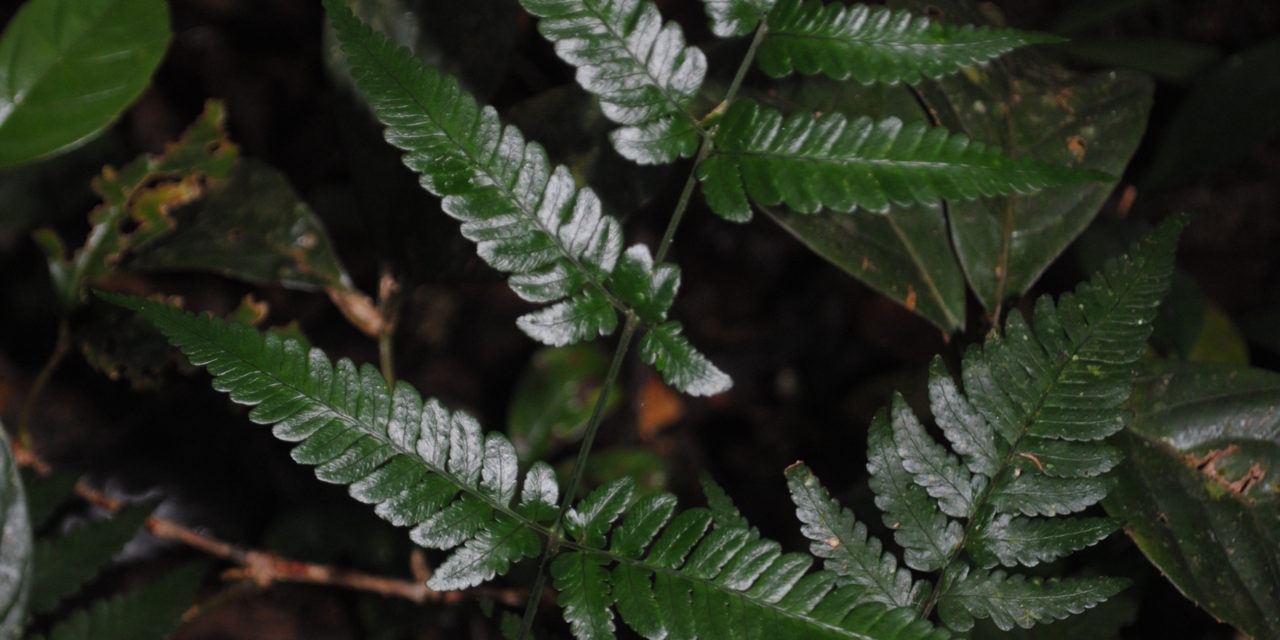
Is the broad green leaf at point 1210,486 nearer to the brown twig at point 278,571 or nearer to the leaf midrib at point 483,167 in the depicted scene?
the leaf midrib at point 483,167

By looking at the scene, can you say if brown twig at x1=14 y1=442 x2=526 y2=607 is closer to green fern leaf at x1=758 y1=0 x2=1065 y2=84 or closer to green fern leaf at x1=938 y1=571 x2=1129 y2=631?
green fern leaf at x1=938 y1=571 x2=1129 y2=631

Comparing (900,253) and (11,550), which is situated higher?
(900,253)

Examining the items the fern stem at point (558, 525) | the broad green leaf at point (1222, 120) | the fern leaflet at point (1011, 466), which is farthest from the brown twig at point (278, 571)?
the broad green leaf at point (1222, 120)

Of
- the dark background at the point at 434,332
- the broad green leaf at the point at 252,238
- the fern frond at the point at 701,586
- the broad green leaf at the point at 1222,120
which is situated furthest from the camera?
the dark background at the point at 434,332

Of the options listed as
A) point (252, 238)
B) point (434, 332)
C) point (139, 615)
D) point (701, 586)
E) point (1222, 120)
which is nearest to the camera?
point (701, 586)

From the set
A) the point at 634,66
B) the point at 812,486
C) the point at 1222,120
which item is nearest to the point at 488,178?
the point at 634,66

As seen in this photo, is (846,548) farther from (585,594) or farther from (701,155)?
(701,155)
